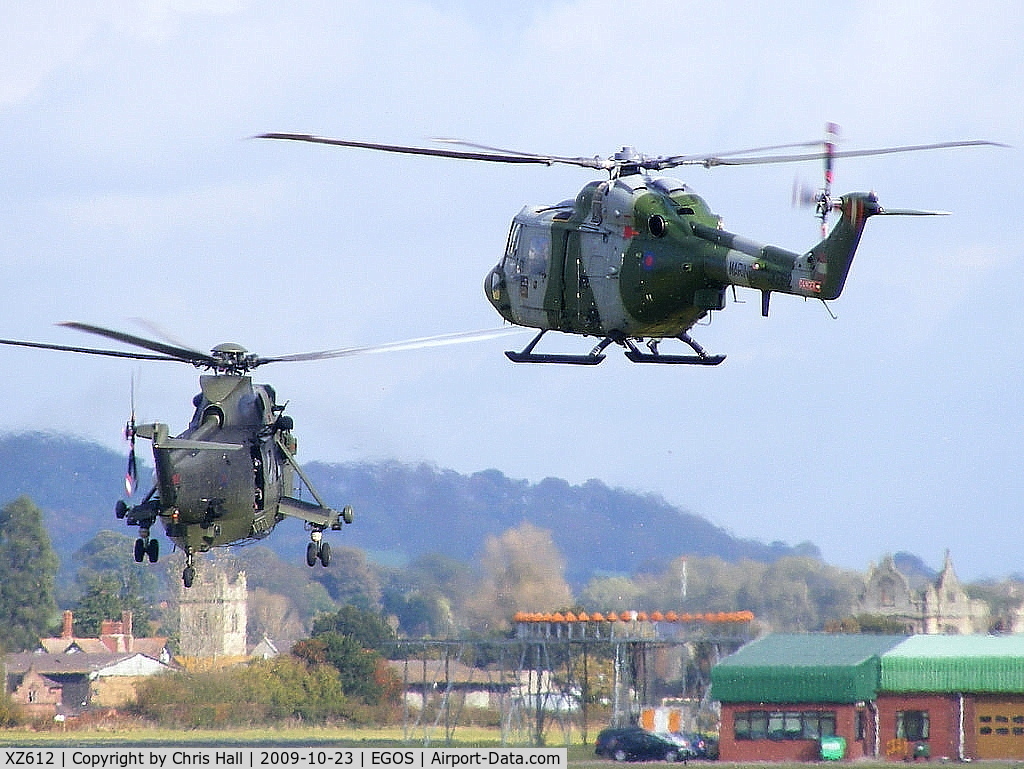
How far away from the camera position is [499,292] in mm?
33688

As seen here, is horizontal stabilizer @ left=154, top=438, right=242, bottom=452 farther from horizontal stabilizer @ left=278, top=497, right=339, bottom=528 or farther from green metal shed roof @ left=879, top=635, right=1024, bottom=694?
green metal shed roof @ left=879, top=635, right=1024, bottom=694

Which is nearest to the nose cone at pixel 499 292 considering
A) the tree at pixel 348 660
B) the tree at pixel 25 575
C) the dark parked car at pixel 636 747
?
the dark parked car at pixel 636 747

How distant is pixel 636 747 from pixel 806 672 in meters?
5.28

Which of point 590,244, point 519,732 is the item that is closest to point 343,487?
point 519,732

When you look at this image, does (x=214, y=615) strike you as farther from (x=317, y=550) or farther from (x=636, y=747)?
(x=317, y=550)

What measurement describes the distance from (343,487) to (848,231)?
1648 inches

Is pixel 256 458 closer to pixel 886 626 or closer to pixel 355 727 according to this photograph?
pixel 355 727

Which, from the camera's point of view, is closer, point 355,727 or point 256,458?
point 256,458

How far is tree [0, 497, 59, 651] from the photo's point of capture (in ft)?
235

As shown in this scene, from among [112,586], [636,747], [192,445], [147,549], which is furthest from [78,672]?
[192,445]

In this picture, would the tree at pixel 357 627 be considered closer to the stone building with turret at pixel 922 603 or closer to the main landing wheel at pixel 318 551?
the stone building with turret at pixel 922 603

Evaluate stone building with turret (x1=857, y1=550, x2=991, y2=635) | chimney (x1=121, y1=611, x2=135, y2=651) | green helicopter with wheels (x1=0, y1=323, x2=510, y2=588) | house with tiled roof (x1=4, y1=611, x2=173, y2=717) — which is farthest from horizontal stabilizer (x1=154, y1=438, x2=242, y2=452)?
chimney (x1=121, y1=611, x2=135, y2=651)

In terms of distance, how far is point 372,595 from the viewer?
76.1 m

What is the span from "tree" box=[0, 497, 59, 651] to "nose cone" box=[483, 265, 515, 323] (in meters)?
38.1
